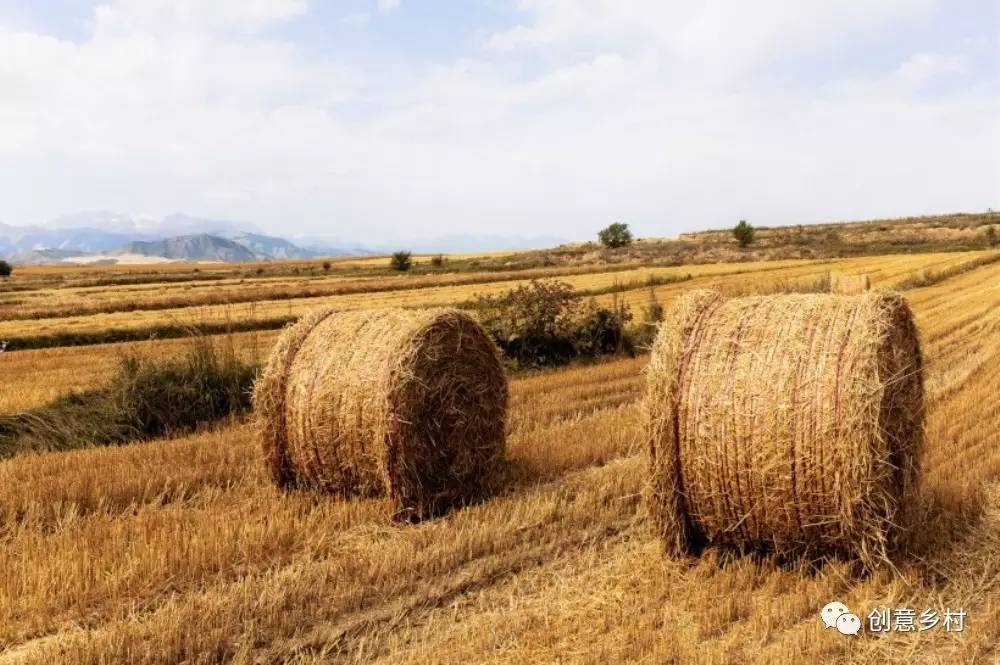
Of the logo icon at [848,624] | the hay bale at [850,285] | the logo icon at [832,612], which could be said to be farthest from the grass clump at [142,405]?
the hay bale at [850,285]

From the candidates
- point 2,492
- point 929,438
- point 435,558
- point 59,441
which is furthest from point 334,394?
point 929,438

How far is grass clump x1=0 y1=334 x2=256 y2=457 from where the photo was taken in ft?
32.4

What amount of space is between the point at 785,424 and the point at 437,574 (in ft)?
8.43

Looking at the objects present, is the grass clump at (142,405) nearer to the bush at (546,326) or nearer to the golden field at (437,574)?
the golden field at (437,574)

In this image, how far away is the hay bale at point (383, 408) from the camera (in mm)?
7066

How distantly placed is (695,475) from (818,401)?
38.8 inches

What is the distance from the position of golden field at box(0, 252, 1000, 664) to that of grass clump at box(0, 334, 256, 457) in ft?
3.61

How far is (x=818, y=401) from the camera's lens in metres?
5.55

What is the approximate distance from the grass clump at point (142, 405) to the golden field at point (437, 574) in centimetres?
110

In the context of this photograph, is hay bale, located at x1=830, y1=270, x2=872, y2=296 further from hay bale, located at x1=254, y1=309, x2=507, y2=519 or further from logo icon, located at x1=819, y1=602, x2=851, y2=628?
logo icon, located at x1=819, y1=602, x2=851, y2=628

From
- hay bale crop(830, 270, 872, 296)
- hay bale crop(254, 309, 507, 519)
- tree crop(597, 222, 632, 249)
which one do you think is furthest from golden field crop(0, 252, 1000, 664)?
tree crop(597, 222, 632, 249)

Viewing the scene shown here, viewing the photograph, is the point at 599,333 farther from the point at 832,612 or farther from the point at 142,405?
the point at 832,612

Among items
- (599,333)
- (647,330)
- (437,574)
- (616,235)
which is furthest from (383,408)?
(616,235)

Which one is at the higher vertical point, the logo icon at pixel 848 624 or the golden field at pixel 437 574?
the golden field at pixel 437 574
